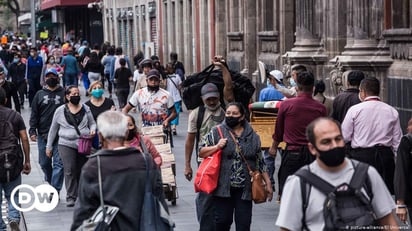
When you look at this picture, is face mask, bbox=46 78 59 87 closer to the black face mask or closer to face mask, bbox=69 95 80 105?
face mask, bbox=69 95 80 105

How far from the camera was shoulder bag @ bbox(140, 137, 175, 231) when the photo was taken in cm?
726

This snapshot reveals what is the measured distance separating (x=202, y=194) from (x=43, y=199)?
5.22 meters

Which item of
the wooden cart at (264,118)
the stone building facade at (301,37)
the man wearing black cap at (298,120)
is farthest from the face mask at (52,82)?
the man wearing black cap at (298,120)

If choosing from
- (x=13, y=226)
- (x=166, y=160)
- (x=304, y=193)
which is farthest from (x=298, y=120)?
(x=304, y=193)

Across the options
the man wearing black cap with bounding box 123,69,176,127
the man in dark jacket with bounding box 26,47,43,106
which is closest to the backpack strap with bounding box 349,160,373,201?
the man wearing black cap with bounding box 123,69,176,127

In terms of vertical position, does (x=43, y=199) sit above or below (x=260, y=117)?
below

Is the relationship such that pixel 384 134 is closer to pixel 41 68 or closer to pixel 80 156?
pixel 80 156

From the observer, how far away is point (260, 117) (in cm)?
1390

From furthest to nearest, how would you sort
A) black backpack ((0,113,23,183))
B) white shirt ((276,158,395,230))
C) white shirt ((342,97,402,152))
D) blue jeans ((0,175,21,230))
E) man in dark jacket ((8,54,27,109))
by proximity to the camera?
man in dark jacket ((8,54,27,109)) → blue jeans ((0,175,21,230)) → black backpack ((0,113,23,183)) → white shirt ((342,97,402,152)) → white shirt ((276,158,395,230))

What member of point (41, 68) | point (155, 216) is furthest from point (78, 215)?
point (41, 68)

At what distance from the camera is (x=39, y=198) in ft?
49.7

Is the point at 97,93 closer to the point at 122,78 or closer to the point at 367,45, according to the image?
the point at 367,45

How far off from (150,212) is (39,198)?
8073mm

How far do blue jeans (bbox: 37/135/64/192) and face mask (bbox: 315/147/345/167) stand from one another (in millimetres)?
8691
